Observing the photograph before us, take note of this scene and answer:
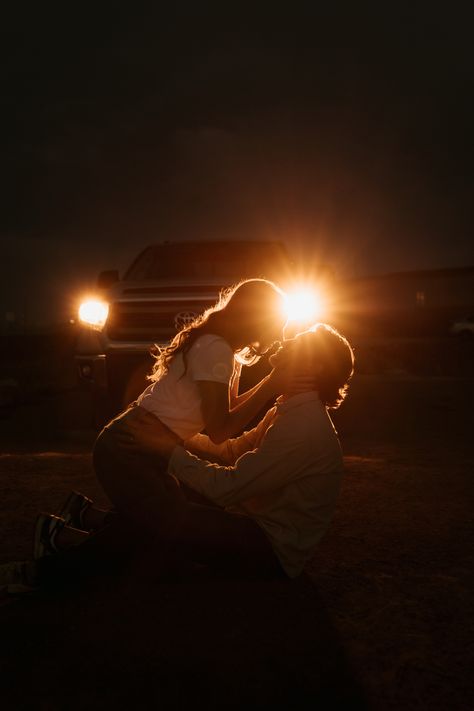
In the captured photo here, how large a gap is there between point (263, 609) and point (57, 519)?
3.37 ft

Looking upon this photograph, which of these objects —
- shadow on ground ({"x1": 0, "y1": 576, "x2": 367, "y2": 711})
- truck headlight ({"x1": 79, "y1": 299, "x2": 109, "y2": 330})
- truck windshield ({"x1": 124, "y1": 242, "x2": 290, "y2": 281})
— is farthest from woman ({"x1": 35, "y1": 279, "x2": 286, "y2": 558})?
truck windshield ({"x1": 124, "y1": 242, "x2": 290, "y2": 281})

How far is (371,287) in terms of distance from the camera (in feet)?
204

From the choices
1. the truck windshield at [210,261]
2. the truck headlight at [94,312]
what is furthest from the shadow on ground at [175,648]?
the truck windshield at [210,261]

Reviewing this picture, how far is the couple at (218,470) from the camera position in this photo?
3.23 m

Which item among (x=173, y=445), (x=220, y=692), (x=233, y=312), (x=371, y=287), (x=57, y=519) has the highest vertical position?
(x=371, y=287)

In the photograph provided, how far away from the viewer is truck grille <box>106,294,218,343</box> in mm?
7918

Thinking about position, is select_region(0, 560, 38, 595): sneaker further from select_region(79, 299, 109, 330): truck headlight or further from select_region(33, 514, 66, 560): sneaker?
select_region(79, 299, 109, 330): truck headlight

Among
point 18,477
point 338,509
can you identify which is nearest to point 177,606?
point 338,509

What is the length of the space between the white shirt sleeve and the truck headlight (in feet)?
15.5

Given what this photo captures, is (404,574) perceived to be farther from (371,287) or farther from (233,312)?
(371,287)

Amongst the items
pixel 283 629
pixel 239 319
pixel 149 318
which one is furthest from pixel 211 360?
pixel 149 318

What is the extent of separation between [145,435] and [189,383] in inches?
12.6

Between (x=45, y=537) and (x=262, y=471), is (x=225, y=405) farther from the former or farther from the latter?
(x=45, y=537)

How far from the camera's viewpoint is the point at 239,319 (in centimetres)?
364
